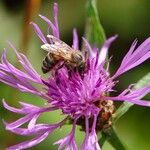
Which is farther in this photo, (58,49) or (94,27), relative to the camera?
(94,27)

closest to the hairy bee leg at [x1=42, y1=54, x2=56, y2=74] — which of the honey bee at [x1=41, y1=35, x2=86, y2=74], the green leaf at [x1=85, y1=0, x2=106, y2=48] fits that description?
the honey bee at [x1=41, y1=35, x2=86, y2=74]

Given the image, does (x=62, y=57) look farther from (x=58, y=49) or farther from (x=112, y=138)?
(x=112, y=138)

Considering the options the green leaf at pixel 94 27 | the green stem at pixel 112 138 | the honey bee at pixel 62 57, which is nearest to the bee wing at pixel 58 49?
the honey bee at pixel 62 57

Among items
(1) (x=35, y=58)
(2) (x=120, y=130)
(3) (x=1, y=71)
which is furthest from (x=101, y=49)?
(1) (x=35, y=58)

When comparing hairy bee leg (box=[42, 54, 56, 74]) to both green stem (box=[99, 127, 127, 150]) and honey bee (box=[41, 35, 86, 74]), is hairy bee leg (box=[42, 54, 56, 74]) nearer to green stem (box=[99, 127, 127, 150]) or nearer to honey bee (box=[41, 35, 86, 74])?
honey bee (box=[41, 35, 86, 74])

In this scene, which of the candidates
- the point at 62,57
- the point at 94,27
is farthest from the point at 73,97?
the point at 94,27

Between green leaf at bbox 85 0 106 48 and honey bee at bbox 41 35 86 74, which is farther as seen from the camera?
green leaf at bbox 85 0 106 48

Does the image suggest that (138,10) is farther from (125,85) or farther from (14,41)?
(14,41)
